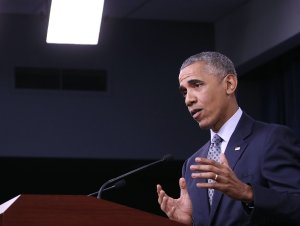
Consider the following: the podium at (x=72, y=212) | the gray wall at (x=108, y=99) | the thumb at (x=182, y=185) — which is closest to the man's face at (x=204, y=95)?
the thumb at (x=182, y=185)

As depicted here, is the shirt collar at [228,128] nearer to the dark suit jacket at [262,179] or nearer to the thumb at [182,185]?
the dark suit jacket at [262,179]

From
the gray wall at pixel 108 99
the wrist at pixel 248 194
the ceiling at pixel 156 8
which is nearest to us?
the wrist at pixel 248 194

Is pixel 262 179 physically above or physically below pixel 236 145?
below

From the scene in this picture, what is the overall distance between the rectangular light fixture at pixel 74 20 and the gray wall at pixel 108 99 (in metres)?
2.01

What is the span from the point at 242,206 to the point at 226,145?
0.31m

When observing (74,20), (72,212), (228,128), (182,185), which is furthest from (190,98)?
(74,20)

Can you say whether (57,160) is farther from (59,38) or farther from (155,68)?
(59,38)

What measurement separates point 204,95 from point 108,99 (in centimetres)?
441

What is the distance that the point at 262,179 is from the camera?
2697 millimetres

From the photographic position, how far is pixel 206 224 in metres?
2.78

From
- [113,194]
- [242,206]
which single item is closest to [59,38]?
[242,206]

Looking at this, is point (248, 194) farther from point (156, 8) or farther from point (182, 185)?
point (156, 8)

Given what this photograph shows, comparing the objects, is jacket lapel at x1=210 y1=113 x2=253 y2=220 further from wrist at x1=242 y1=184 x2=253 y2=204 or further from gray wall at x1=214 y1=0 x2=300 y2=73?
gray wall at x1=214 y1=0 x2=300 y2=73

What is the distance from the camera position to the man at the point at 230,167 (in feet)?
8.29
